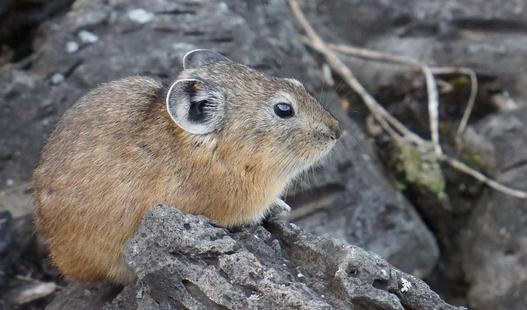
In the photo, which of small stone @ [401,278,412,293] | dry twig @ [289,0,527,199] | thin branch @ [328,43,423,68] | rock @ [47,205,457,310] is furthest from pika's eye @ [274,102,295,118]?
thin branch @ [328,43,423,68]

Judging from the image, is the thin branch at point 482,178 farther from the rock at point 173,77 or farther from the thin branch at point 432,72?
the rock at point 173,77

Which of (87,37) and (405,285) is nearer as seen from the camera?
(405,285)

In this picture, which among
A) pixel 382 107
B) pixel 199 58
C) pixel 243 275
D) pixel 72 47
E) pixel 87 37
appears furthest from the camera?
pixel 382 107

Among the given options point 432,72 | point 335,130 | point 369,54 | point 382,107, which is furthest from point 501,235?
point 335,130

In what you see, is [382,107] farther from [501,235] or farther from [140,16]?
[140,16]

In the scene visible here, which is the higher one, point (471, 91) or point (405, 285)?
point (405, 285)

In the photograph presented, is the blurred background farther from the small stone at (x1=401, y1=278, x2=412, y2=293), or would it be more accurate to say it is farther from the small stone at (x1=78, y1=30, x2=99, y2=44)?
the small stone at (x1=401, y1=278, x2=412, y2=293)
